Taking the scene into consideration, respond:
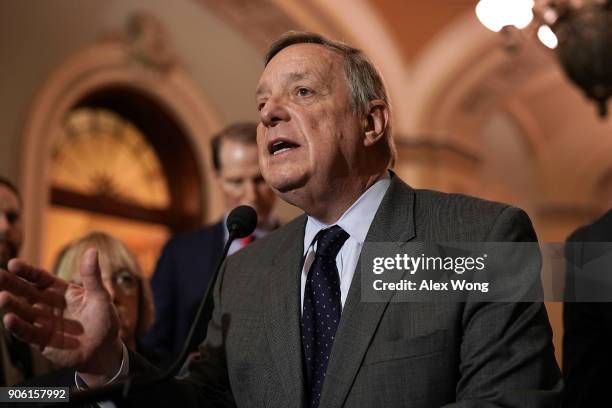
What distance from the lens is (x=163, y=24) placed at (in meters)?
6.77

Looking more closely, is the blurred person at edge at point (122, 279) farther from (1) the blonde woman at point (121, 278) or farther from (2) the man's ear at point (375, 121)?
(2) the man's ear at point (375, 121)

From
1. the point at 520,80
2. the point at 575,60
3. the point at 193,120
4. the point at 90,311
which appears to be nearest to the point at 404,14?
the point at 520,80

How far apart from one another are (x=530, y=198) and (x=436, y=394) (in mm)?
11043


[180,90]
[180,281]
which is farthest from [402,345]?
[180,90]

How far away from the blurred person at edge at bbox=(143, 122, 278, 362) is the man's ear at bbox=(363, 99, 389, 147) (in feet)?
3.84

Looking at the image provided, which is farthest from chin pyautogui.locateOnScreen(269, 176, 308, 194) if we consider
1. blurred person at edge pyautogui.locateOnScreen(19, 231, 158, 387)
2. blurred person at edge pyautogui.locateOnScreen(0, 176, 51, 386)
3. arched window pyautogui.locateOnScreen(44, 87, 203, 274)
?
arched window pyautogui.locateOnScreen(44, 87, 203, 274)

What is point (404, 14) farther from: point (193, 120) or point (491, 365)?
point (491, 365)

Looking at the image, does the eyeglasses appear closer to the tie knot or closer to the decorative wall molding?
the tie knot

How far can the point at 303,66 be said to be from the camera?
1.94 metres

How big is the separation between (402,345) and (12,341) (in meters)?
1.36

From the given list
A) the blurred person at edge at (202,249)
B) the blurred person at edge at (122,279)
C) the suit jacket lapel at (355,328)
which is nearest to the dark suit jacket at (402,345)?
the suit jacket lapel at (355,328)

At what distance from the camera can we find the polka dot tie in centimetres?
171

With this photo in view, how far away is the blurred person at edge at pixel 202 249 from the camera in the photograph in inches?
125

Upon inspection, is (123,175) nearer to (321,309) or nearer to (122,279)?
(122,279)
